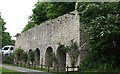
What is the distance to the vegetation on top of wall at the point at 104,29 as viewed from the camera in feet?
50.6

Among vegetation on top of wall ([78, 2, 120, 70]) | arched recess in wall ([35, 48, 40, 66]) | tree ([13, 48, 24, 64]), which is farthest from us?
tree ([13, 48, 24, 64])

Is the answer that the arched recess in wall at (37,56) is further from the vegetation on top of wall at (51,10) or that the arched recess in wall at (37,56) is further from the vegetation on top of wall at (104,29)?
the vegetation on top of wall at (104,29)

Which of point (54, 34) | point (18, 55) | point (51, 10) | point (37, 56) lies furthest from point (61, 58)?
point (51, 10)

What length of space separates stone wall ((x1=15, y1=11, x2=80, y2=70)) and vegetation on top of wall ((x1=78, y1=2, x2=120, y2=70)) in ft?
13.3

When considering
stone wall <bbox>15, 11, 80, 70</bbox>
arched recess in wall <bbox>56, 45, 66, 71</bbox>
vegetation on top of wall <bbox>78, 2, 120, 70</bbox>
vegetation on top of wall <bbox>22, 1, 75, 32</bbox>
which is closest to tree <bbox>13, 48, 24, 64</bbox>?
stone wall <bbox>15, 11, 80, 70</bbox>

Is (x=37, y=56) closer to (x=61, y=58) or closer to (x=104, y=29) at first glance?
(x=61, y=58)

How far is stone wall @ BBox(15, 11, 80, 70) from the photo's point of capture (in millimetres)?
22266

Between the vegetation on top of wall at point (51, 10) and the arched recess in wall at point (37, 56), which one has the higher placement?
the vegetation on top of wall at point (51, 10)

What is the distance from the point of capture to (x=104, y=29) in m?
15.4

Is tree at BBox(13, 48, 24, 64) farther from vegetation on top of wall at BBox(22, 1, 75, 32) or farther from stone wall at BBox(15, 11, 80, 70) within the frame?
vegetation on top of wall at BBox(22, 1, 75, 32)

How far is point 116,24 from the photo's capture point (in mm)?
15617

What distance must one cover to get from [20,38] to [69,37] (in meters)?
16.5

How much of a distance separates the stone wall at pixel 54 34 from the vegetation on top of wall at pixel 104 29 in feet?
13.3

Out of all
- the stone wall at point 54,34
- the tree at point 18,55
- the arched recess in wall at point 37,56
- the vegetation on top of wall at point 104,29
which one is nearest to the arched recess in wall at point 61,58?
the stone wall at point 54,34
